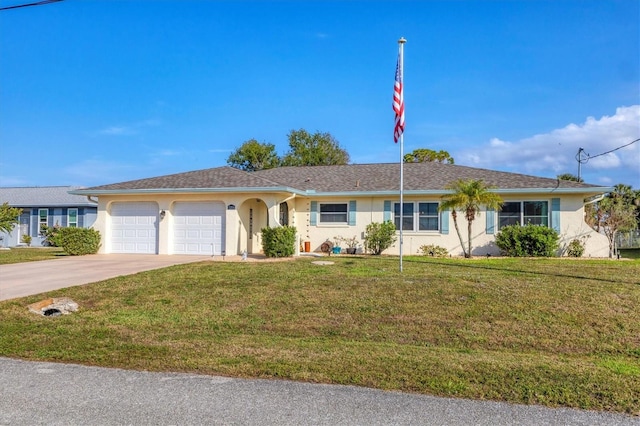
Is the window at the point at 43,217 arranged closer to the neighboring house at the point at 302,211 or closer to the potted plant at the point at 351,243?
the neighboring house at the point at 302,211

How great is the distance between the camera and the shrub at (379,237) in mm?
18125

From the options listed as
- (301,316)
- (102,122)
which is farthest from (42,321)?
(102,122)

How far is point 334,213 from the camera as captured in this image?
19.4 metres

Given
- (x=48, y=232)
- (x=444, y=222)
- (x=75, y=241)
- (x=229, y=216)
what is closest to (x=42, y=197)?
(x=48, y=232)

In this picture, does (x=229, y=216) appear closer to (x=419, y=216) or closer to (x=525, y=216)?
(x=419, y=216)

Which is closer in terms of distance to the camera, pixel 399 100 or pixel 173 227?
pixel 399 100

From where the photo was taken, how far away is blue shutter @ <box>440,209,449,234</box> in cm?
1831

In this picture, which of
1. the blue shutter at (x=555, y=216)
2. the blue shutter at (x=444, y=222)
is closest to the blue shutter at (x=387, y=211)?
the blue shutter at (x=444, y=222)

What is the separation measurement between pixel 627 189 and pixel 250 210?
2479 centimetres

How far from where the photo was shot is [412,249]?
18.6 m

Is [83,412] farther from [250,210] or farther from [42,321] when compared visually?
[250,210]

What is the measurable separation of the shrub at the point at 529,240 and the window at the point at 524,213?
731 millimetres

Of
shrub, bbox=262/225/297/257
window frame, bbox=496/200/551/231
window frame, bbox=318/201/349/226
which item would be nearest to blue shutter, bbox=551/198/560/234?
window frame, bbox=496/200/551/231

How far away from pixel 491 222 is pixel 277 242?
27.5ft
